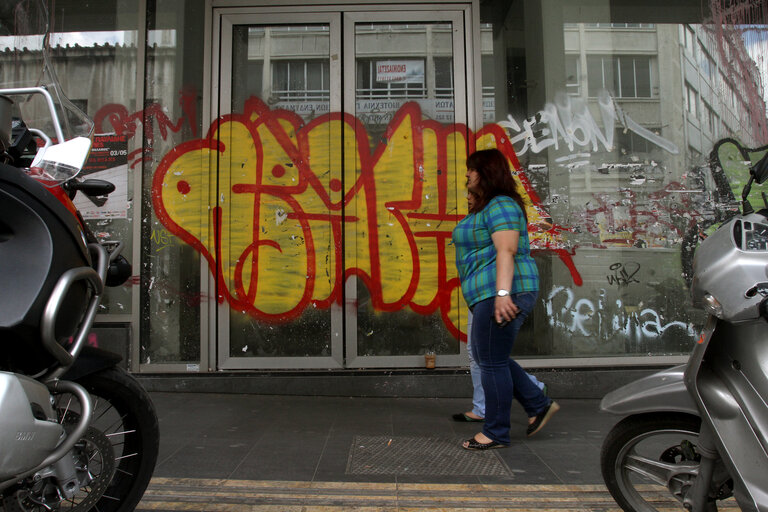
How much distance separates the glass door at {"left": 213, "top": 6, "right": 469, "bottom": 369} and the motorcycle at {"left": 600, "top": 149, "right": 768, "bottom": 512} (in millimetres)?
2865

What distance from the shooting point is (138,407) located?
228cm

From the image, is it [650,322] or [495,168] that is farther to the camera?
[650,322]

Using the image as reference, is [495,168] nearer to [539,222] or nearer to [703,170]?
[539,222]

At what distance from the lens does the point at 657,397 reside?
2.31 m

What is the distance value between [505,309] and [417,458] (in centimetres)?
103

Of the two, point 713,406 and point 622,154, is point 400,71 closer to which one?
point 622,154

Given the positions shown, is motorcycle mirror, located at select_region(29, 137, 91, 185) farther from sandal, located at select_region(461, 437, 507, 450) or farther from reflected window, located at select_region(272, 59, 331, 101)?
reflected window, located at select_region(272, 59, 331, 101)

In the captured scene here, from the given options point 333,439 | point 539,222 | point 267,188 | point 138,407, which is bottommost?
point 333,439

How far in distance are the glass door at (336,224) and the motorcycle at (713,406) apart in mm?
2865

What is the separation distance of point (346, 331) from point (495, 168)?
7.49 ft

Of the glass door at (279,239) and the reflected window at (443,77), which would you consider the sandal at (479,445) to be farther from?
the reflected window at (443,77)

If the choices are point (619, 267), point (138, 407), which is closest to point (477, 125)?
point (619, 267)

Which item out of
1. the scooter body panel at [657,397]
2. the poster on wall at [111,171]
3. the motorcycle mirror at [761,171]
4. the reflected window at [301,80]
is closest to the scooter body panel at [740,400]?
the scooter body panel at [657,397]

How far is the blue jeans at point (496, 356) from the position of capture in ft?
11.3
